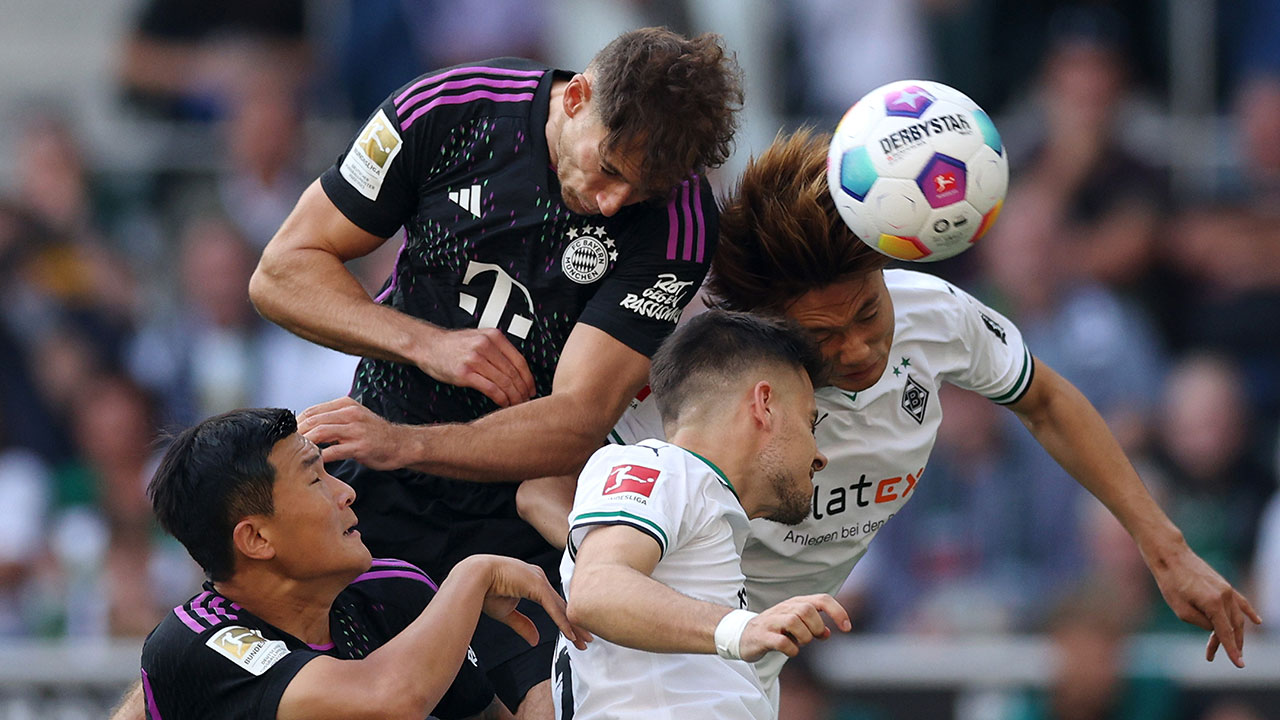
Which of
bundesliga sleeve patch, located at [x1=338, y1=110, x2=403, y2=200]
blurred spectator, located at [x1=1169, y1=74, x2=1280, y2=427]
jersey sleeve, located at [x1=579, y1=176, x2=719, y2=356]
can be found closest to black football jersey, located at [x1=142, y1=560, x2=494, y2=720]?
jersey sleeve, located at [x1=579, y1=176, x2=719, y2=356]

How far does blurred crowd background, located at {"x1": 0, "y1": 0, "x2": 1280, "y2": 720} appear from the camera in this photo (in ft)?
28.8

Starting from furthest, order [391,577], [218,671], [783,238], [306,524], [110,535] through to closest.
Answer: [110,535] → [783,238] → [391,577] → [306,524] → [218,671]

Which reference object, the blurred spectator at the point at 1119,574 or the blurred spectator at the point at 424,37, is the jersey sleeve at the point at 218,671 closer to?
the blurred spectator at the point at 1119,574

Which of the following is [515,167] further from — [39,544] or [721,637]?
[39,544]

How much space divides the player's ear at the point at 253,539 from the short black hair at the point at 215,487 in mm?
16

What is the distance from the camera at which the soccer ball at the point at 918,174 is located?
463 centimetres

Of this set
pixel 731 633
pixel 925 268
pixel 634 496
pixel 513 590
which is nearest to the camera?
pixel 731 633

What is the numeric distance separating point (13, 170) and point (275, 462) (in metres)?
7.07

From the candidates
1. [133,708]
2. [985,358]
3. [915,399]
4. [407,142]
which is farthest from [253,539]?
[985,358]

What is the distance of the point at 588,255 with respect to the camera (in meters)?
4.79

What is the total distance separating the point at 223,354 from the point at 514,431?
5.36 meters

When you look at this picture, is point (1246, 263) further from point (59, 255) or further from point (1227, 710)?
point (59, 255)

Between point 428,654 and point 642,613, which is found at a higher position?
point 642,613

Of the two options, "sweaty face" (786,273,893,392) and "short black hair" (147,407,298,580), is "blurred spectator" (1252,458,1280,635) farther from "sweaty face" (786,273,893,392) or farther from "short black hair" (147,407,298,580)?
"short black hair" (147,407,298,580)
